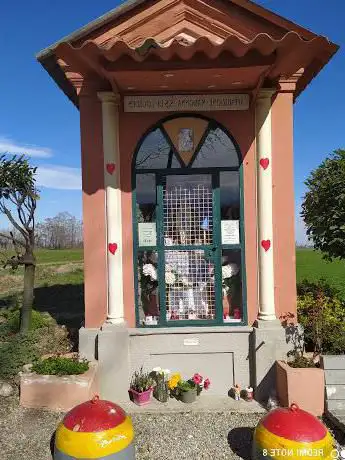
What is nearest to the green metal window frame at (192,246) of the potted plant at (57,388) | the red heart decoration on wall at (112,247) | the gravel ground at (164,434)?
the red heart decoration on wall at (112,247)

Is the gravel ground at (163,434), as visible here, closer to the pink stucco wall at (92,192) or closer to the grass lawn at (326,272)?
the pink stucco wall at (92,192)

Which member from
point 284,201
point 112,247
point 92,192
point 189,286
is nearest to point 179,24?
point 92,192

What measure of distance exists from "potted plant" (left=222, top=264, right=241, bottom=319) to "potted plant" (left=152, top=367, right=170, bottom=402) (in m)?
1.21

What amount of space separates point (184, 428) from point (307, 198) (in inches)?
180

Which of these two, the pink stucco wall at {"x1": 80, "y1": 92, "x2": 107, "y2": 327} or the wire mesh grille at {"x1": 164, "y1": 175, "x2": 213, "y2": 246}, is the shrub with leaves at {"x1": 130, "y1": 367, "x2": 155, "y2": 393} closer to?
the pink stucco wall at {"x1": 80, "y1": 92, "x2": 107, "y2": 327}

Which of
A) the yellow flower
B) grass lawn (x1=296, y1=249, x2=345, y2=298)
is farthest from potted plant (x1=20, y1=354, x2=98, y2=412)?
grass lawn (x1=296, y1=249, x2=345, y2=298)

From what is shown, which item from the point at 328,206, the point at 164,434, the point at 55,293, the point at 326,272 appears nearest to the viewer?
the point at 164,434

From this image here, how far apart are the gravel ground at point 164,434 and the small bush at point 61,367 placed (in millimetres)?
472

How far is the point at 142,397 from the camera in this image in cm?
536

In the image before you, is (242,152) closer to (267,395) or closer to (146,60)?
(146,60)

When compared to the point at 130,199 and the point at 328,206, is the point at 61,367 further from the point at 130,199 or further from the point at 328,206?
the point at 328,206

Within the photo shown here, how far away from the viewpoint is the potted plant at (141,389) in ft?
17.6

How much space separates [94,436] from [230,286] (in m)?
3.07

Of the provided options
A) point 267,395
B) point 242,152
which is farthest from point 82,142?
point 267,395
